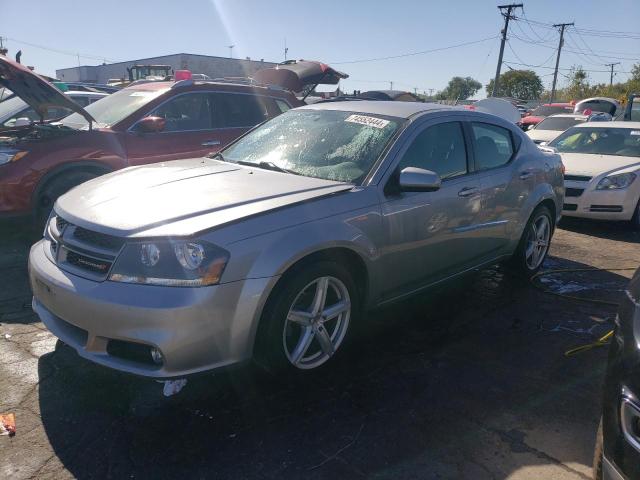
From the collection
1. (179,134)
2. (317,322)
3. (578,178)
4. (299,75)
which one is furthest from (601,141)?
(317,322)

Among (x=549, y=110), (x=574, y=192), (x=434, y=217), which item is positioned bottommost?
(x=574, y=192)

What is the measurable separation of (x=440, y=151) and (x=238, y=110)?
3683 mm

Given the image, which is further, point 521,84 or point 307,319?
point 521,84

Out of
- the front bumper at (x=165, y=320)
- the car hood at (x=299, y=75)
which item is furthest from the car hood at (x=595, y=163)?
the front bumper at (x=165, y=320)

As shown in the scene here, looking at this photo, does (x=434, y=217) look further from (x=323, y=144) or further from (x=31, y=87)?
(x=31, y=87)

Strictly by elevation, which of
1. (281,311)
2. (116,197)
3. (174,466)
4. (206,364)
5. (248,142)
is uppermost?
(248,142)

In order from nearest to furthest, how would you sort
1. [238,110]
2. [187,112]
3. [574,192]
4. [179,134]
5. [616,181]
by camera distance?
[179,134], [187,112], [238,110], [616,181], [574,192]

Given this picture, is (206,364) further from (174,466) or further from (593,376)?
(593,376)

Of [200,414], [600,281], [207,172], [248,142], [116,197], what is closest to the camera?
[200,414]

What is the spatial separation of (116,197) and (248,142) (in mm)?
1447

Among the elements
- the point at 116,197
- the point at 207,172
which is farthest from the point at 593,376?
the point at 116,197

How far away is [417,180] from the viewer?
3.43m

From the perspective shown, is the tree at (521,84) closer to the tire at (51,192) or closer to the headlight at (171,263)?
the tire at (51,192)

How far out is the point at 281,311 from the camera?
2.92 meters
